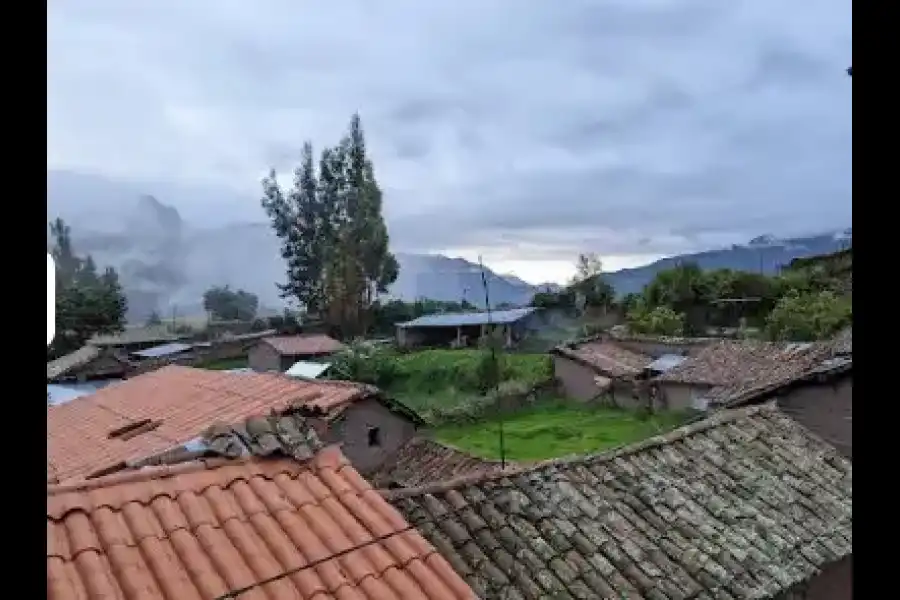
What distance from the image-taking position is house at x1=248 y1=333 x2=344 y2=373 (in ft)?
55.5

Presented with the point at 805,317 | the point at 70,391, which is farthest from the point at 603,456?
the point at 805,317

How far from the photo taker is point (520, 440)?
39.0ft

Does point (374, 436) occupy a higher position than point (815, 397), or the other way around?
point (815, 397)

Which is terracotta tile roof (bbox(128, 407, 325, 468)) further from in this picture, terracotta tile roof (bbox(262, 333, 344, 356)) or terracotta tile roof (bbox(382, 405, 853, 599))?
terracotta tile roof (bbox(262, 333, 344, 356))

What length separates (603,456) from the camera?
5.02 meters

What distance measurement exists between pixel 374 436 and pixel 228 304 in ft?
67.9

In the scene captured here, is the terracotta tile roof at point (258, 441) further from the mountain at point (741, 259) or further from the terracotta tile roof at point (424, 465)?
the mountain at point (741, 259)

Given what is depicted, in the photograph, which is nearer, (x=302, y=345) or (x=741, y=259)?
(x=302, y=345)

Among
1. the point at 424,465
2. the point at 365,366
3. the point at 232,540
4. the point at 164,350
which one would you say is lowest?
the point at 424,465

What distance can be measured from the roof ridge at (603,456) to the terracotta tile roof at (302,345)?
1244cm

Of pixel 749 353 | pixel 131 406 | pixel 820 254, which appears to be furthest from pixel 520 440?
pixel 820 254

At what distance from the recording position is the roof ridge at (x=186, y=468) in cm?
265

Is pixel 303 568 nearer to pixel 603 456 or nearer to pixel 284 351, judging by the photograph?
pixel 603 456
